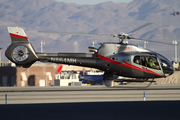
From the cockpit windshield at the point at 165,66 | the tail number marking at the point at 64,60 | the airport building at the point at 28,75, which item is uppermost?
the tail number marking at the point at 64,60

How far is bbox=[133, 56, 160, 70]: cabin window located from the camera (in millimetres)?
28750

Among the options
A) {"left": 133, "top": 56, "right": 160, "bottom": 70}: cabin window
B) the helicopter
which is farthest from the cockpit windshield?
{"left": 133, "top": 56, "right": 160, "bottom": 70}: cabin window

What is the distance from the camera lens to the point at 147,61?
2881 cm

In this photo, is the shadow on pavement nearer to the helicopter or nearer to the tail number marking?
the helicopter

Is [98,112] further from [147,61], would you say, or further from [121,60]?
[147,61]

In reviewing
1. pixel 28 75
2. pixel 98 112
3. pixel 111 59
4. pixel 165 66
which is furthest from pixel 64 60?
pixel 28 75

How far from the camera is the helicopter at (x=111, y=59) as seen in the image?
28.9 meters

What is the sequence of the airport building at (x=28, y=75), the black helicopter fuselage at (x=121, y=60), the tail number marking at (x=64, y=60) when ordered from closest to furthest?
the black helicopter fuselage at (x=121, y=60), the tail number marking at (x=64, y=60), the airport building at (x=28, y=75)

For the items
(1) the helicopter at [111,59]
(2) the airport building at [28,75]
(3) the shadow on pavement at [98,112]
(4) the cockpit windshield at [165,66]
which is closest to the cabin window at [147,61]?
(1) the helicopter at [111,59]

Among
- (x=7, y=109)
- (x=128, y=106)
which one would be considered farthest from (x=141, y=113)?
(x=7, y=109)

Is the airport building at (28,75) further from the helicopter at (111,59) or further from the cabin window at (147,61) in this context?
the cabin window at (147,61)

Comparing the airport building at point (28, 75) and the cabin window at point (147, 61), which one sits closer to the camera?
the cabin window at point (147, 61)

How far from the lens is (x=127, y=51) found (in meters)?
29.8

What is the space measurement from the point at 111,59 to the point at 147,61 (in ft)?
10.8
